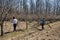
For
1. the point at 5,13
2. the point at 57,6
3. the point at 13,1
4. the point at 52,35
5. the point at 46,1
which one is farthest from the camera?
the point at 46,1

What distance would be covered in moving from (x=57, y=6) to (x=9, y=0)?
136ft

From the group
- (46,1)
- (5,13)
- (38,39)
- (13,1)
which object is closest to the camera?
(38,39)

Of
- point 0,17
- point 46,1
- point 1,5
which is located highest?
point 46,1

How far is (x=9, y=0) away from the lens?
69.9ft

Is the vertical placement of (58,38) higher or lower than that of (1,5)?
lower

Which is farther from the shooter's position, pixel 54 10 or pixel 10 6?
pixel 54 10

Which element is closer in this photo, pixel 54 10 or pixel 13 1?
pixel 13 1

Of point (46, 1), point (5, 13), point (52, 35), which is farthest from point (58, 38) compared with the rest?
point (46, 1)

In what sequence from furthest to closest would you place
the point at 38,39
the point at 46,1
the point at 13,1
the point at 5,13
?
the point at 46,1 → the point at 13,1 → the point at 5,13 → the point at 38,39

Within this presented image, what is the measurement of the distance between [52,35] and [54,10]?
147 ft

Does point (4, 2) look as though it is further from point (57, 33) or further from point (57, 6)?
point (57, 6)

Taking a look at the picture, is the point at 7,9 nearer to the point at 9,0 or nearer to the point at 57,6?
the point at 9,0

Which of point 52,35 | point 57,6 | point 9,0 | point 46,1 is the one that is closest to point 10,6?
point 9,0

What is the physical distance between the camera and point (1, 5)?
20641 millimetres
